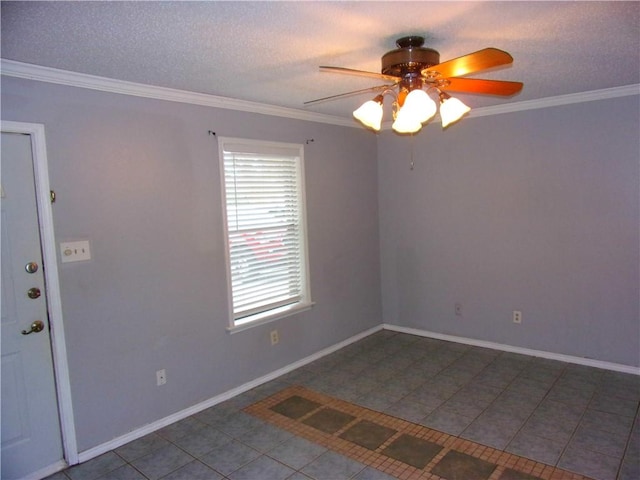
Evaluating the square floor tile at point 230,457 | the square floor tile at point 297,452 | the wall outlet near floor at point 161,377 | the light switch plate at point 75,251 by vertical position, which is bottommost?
the square floor tile at point 297,452

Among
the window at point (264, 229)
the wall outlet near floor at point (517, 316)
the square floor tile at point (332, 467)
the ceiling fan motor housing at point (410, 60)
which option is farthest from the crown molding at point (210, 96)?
the square floor tile at point (332, 467)

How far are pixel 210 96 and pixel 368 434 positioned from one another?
2.62 meters

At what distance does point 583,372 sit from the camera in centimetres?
365

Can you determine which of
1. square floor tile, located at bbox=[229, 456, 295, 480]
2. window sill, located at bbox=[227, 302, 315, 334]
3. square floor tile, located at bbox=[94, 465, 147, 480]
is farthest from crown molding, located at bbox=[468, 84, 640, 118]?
square floor tile, located at bbox=[94, 465, 147, 480]

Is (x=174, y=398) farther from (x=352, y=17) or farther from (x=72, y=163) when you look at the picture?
(x=352, y=17)

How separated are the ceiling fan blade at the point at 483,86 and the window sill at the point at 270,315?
7.58 ft

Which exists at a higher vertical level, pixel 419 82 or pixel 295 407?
pixel 419 82

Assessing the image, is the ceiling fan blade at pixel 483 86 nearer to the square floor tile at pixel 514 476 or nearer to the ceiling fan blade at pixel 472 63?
the ceiling fan blade at pixel 472 63

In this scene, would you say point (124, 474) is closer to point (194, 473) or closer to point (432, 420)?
point (194, 473)

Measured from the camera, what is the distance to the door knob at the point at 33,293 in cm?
247

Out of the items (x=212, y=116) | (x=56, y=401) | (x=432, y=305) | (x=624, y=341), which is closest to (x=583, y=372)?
(x=624, y=341)

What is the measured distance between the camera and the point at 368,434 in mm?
2865

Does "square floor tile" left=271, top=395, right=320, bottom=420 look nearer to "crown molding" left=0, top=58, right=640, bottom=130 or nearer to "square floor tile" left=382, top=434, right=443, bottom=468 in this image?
"square floor tile" left=382, top=434, right=443, bottom=468

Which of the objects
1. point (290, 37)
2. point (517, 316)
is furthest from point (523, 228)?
point (290, 37)
